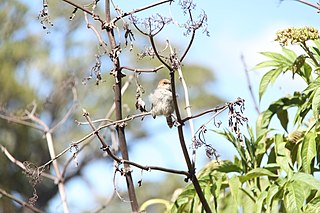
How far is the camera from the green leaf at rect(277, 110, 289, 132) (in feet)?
4.91

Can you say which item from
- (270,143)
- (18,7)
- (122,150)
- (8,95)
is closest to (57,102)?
(8,95)

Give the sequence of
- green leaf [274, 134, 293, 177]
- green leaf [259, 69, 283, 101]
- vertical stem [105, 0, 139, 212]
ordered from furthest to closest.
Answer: green leaf [259, 69, 283, 101] < green leaf [274, 134, 293, 177] < vertical stem [105, 0, 139, 212]

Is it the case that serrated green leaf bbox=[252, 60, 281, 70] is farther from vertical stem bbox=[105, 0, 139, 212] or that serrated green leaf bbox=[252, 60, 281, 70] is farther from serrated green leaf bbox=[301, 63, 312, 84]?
vertical stem bbox=[105, 0, 139, 212]

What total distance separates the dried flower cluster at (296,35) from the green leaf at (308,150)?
186 millimetres

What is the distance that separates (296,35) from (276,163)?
0.86 feet

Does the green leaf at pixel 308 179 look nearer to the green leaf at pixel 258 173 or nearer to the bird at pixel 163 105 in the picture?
the green leaf at pixel 258 173

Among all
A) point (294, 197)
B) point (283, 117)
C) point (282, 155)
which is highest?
point (283, 117)

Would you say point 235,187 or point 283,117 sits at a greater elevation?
point 283,117

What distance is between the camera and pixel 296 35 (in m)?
1.29

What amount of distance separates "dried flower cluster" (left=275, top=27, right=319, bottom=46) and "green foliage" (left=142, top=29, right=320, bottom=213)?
32mm

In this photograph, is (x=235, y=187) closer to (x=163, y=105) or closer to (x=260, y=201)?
(x=260, y=201)

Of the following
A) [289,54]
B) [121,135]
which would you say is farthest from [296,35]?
[121,135]

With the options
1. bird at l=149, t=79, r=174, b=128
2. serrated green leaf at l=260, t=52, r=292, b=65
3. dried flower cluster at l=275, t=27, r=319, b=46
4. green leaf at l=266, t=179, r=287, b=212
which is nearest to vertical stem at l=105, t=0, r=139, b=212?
bird at l=149, t=79, r=174, b=128

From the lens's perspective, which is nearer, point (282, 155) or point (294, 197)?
point (294, 197)
